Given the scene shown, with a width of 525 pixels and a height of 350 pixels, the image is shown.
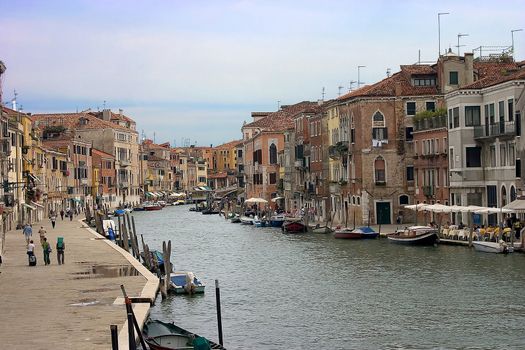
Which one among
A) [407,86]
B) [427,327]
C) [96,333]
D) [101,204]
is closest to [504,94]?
[407,86]

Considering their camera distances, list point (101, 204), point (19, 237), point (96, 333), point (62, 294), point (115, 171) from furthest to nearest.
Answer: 1. point (115, 171)
2. point (101, 204)
3. point (19, 237)
4. point (62, 294)
5. point (96, 333)

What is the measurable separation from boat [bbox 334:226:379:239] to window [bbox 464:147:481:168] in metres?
5.52

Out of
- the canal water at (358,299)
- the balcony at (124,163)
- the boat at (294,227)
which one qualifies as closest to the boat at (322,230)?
the boat at (294,227)

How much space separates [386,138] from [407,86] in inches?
119

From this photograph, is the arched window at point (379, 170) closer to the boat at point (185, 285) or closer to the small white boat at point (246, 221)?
the small white boat at point (246, 221)

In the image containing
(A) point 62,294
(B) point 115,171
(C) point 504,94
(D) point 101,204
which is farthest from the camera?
(B) point 115,171

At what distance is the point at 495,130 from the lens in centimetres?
4519

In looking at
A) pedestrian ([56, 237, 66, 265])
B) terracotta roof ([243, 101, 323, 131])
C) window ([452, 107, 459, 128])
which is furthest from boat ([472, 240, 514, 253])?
terracotta roof ([243, 101, 323, 131])

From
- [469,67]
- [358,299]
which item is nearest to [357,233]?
[469,67]

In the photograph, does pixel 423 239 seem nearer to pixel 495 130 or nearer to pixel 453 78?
pixel 495 130

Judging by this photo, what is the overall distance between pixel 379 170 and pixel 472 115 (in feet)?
36.3

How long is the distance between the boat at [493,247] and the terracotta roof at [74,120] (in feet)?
243

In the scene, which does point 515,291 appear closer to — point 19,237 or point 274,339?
point 274,339

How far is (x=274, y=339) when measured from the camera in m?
21.9
